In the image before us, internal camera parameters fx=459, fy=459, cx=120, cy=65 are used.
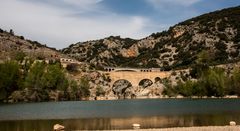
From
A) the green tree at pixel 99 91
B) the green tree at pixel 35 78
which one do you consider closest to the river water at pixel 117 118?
the green tree at pixel 35 78

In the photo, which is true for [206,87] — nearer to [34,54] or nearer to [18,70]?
[18,70]

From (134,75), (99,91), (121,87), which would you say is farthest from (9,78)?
(121,87)

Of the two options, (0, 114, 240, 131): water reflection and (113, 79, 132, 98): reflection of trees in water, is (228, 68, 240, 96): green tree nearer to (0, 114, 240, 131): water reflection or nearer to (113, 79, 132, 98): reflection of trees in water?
(113, 79, 132, 98): reflection of trees in water

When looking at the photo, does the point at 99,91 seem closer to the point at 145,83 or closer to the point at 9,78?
the point at 145,83

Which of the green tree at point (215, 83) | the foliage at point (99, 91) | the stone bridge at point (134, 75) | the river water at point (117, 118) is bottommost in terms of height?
the river water at point (117, 118)

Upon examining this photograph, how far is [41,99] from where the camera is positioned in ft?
429

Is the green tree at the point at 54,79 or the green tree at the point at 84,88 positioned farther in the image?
the green tree at the point at 84,88

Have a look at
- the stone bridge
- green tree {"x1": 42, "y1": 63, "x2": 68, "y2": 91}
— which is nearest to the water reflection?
green tree {"x1": 42, "y1": 63, "x2": 68, "y2": 91}

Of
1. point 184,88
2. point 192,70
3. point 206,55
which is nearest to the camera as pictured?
point 184,88

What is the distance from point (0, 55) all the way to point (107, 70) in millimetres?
42838

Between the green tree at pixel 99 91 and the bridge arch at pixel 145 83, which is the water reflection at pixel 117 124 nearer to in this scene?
the green tree at pixel 99 91

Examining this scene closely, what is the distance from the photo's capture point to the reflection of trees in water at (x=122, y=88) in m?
178

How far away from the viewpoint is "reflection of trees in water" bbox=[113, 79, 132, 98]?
178 metres

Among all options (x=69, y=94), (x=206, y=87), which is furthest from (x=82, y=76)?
(x=206, y=87)
